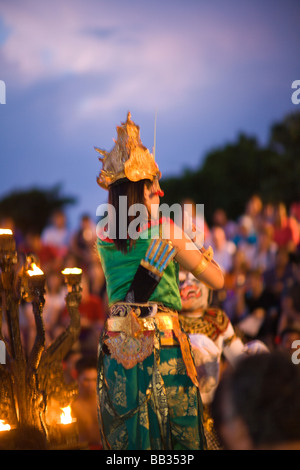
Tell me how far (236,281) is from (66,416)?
4.94 meters

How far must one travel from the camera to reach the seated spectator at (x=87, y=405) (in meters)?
6.11

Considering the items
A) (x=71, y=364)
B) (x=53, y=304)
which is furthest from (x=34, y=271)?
(x=53, y=304)

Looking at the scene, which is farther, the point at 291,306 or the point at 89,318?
the point at 89,318

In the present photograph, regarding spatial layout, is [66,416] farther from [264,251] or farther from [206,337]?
[264,251]

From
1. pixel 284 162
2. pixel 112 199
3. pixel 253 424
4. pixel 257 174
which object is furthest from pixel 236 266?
pixel 257 174

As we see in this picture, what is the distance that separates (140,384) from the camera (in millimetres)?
A: 3395

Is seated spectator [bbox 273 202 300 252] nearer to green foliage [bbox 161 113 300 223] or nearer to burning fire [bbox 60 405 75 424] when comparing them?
burning fire [bbox 60 405 75 424]

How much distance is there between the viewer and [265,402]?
196 cm

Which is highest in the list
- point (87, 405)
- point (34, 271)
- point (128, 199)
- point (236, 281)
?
point (236, 281)

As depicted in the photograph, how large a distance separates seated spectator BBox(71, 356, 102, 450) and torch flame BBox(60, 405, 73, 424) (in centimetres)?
138

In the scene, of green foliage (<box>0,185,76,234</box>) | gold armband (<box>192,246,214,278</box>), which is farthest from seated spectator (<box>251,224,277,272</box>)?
green foliage (<box>0,185,76,234</box>)

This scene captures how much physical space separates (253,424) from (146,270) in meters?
1.56

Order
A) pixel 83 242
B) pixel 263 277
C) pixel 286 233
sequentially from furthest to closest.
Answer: pixel 83 242 < pixel 286 233 < pixel 263 277
